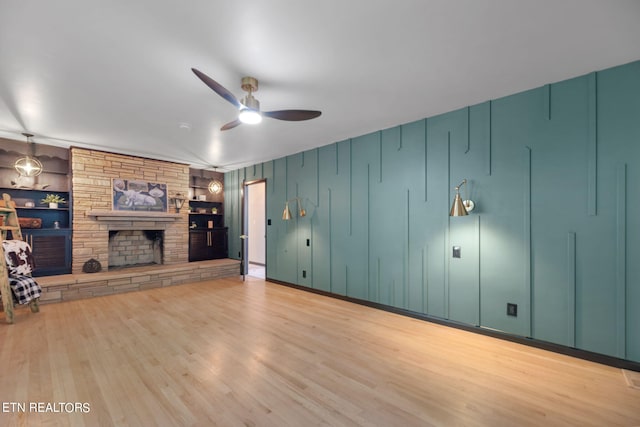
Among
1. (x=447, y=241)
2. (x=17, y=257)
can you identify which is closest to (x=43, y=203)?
(x=17, y=257)

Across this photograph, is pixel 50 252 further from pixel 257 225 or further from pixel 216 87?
pixel 216 87

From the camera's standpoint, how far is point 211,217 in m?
7.75

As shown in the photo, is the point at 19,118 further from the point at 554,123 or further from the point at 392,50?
the point at 554,123

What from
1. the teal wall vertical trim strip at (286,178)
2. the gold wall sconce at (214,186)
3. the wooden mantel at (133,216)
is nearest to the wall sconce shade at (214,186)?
the gold wall sconce at (214,186)

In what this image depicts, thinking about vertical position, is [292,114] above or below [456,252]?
above

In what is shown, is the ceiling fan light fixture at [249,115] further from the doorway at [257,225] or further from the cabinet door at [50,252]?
the doorway at [257,225]

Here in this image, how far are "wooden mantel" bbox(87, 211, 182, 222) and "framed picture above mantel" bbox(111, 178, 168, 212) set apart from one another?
191mm

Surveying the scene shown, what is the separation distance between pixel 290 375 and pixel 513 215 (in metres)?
2.89

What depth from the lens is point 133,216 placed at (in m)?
5.95

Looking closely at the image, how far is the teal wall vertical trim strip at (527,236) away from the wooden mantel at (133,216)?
6673 millimetres

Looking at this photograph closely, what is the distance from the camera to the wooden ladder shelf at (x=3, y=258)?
3654 mm

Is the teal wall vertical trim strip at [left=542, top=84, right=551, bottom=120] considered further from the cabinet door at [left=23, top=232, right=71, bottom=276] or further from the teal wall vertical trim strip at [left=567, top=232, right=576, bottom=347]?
the cabinet door at [left=23, top=232, right=71, bottom=276]

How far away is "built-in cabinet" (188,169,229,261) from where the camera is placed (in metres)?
7.12

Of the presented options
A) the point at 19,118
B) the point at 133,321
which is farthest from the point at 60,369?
the point at 19,118
